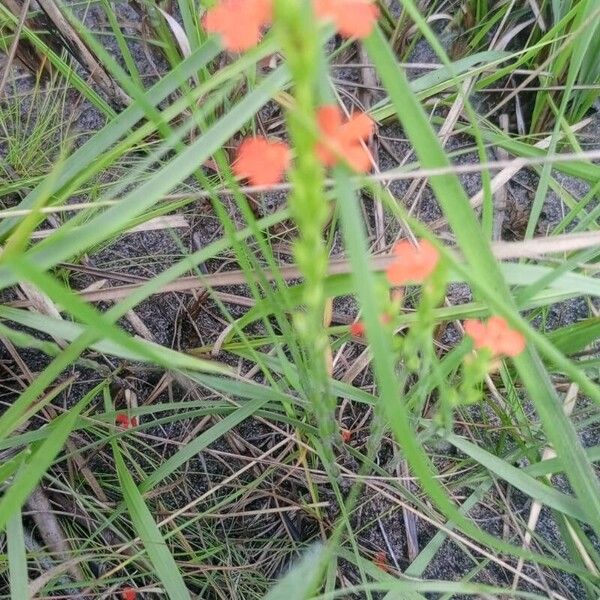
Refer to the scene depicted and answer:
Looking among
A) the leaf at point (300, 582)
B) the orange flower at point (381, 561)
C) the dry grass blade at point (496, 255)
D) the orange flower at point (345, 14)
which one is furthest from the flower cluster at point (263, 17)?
the orange flower at point (381, 561)

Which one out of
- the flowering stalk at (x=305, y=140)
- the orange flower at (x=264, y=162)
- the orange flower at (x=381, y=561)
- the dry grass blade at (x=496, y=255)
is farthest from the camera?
the orange flower at (x=381, y=561)

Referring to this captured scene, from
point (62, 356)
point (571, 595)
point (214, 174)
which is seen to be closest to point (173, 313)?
point (214, 174)

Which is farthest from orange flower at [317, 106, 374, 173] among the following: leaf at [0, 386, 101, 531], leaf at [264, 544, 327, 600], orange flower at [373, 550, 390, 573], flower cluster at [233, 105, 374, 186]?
orange flower at [373, 550, 390, 573]

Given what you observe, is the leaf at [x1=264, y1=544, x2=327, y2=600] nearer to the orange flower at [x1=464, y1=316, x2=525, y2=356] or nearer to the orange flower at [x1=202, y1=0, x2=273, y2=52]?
the orange flower at [x1=464, y1=316, x2=525, y2=356]

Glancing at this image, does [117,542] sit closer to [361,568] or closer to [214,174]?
[361,568]

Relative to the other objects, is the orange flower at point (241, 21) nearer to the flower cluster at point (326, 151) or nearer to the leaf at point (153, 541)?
the flower cluster at point (326, 151)

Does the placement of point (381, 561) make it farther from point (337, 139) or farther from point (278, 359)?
point (337, 139)
